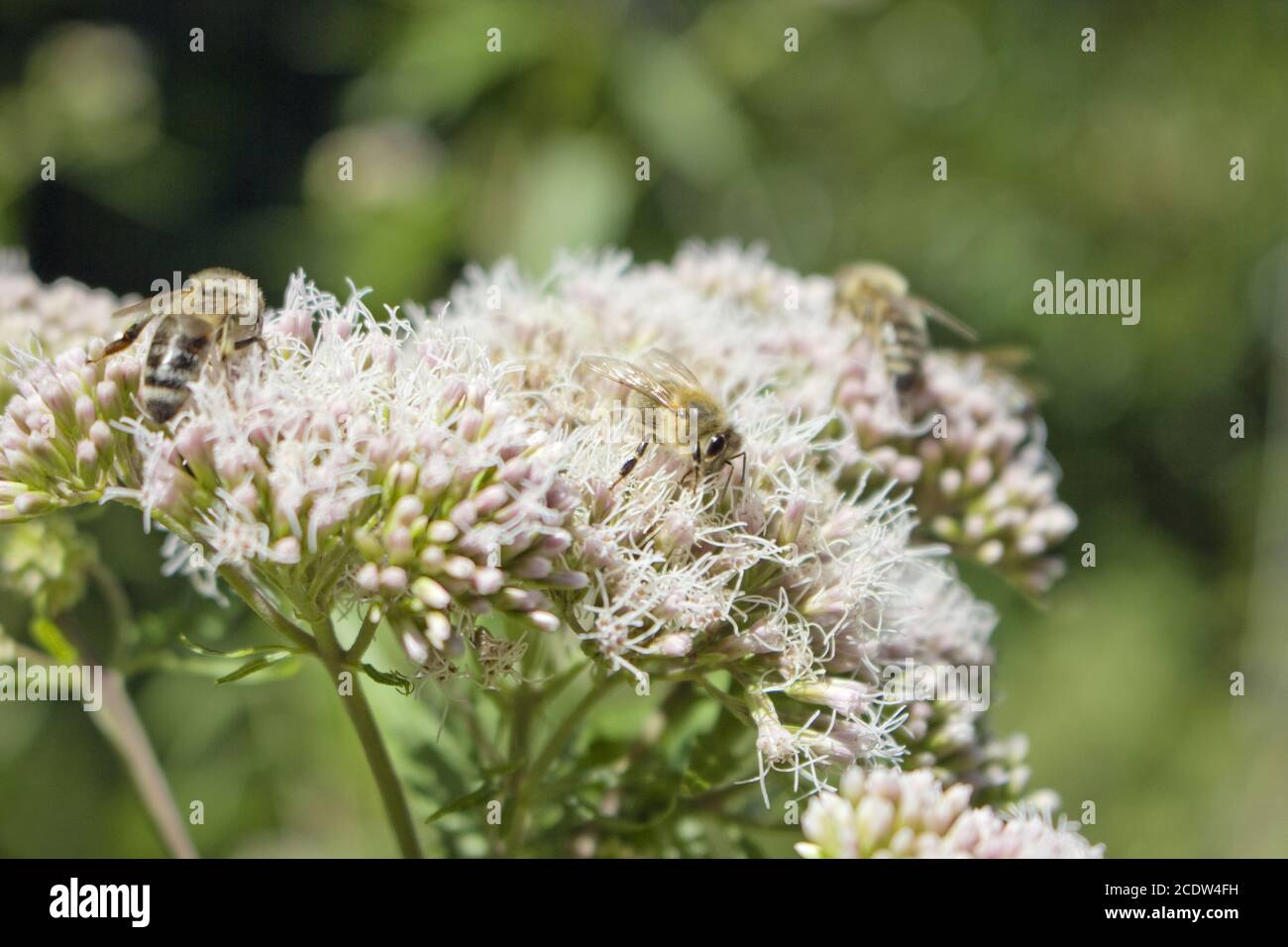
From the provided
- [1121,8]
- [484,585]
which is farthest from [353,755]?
[1121,8]

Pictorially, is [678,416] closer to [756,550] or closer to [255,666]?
[756,550]

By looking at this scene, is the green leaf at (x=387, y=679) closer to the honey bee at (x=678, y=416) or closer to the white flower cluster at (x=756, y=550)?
the white flower cluster at (x=756, y=550)

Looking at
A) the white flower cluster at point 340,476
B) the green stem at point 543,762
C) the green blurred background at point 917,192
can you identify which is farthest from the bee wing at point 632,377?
the green blurred background at point 917,192

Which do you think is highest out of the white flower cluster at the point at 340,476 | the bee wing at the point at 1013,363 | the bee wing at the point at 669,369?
the bee wing at the point at 1013,363

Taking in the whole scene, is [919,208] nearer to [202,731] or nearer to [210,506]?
[202,731]

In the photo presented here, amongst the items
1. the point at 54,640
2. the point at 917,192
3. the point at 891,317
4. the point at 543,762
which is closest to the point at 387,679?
the point at 543,762
